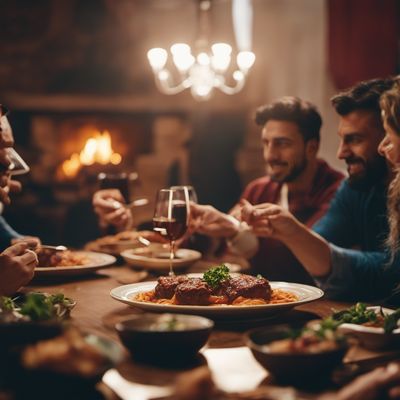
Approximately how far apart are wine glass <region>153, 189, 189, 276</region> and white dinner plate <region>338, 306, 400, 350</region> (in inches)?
28.2

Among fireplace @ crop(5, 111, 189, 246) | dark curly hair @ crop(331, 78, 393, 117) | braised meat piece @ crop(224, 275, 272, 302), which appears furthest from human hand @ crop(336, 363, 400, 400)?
fireplace @ crop(5, 111, 189, 246)

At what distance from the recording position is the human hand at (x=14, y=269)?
1720 mm

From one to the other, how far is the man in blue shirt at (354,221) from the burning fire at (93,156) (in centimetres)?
290

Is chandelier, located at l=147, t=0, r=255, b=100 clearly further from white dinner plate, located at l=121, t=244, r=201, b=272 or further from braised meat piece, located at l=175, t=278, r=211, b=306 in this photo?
braised meat piece, located at l=175, t=278, r=211, b=306

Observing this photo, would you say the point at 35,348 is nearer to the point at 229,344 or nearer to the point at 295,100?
the point at 229,344

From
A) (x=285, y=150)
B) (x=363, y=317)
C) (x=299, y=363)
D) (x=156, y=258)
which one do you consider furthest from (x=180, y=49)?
(x=299, y=363)

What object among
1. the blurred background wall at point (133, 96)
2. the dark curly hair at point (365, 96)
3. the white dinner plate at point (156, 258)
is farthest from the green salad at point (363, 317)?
the blurred background wall at point (133, 96)

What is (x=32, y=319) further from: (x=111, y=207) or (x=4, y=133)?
(x=111, y=207)

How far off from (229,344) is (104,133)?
177 inches

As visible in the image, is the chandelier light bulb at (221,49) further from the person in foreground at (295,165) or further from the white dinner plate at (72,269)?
the white dinner plate at (72,269)

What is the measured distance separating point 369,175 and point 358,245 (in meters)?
0.40

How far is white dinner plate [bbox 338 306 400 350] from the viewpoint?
1.38 meters

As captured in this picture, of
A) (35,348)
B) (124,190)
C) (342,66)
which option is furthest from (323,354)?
(342,66)

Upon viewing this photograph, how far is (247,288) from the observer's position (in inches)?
65.6
